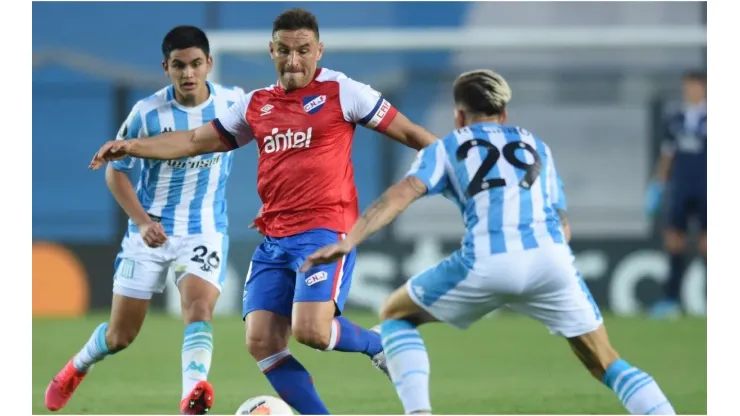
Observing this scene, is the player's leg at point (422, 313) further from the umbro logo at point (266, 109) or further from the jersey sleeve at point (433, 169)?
the umbro logo at point (266, 109)

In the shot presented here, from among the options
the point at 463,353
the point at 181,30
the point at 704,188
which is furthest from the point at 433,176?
the point at 704,188

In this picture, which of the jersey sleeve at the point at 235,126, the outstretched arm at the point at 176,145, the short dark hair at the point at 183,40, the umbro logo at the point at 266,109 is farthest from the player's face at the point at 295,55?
the short dark hair at the point at 183,40

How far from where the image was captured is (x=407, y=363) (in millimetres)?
5414

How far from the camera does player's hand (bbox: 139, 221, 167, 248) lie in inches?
271

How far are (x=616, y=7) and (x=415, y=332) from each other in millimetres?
13493

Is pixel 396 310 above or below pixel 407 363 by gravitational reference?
above

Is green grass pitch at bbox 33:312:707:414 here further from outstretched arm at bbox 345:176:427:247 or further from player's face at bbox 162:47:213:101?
outstretched arm at bbox 345:176:427:247

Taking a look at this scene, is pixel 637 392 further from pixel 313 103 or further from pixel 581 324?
pixel 313 103

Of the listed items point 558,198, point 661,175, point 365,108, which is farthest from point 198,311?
point 661,175

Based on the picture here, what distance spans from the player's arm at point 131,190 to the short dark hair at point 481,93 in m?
2.19

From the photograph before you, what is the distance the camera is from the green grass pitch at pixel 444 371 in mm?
7441

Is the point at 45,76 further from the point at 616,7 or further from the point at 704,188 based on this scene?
the point at 704,188

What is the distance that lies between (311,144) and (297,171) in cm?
15

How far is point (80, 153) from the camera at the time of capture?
60.0 ft
